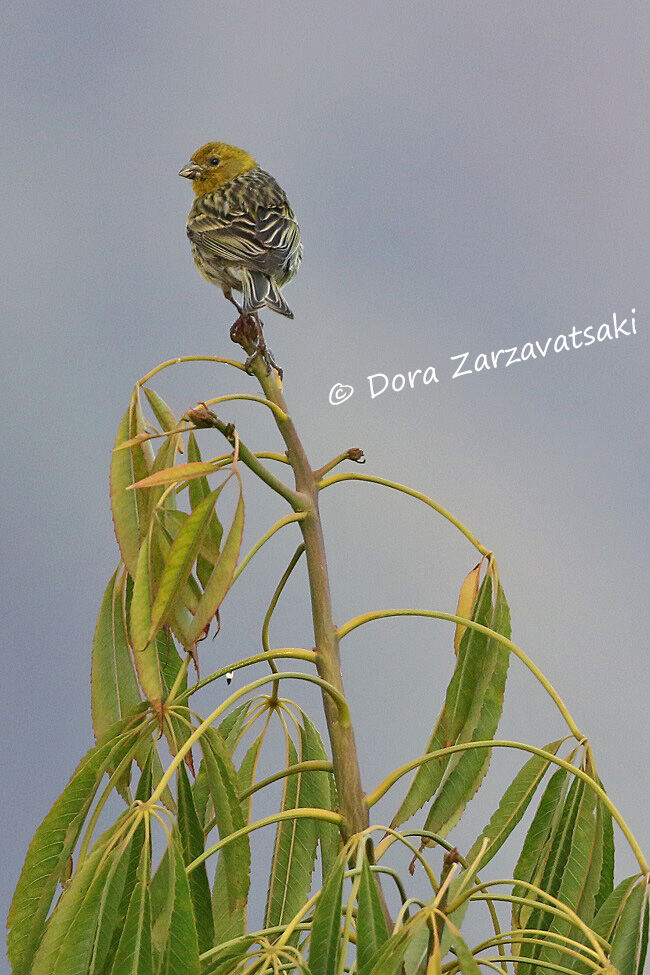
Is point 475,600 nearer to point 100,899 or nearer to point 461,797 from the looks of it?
point 461,797

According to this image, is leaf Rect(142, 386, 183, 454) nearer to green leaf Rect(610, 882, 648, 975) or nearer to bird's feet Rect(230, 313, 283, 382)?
A: bird's feet Rect(230, 313, 283, 382)

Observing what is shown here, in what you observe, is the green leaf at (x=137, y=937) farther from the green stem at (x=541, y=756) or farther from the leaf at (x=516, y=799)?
the leaf at (x=516, y=799)

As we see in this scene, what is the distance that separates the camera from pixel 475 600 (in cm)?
220

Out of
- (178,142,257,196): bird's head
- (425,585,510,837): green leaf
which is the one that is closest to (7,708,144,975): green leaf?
(425,585,510,837): green leaf

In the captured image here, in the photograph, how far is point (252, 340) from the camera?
2.19 metres

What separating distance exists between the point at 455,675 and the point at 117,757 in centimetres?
61

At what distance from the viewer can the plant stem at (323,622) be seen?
6.03ft

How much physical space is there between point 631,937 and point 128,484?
1086mm

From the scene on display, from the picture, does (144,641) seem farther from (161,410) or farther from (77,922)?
(161,410)

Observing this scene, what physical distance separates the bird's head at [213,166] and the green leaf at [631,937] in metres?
2.79

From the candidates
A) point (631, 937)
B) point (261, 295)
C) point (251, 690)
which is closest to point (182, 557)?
point (251, 690)

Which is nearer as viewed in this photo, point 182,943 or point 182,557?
point 182,943

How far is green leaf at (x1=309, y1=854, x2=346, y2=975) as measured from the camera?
147 centimetres

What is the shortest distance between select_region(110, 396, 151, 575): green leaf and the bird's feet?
0.22 metres
